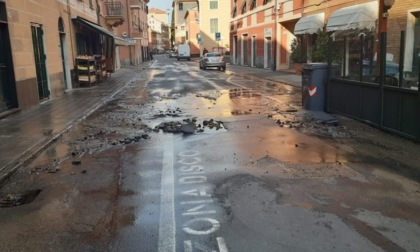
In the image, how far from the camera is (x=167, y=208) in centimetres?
492

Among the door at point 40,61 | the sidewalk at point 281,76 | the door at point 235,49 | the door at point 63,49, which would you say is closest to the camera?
the door at point 40,61

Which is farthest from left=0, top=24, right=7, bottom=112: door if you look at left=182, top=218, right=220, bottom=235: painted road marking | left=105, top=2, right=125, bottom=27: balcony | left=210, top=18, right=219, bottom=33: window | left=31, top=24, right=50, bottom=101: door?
left=210, top=18, right=219, bottom=33: window

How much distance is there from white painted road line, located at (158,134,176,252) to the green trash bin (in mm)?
5916

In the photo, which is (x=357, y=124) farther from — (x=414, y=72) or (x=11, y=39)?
(x=11, y=39)

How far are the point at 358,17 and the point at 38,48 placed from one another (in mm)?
12384

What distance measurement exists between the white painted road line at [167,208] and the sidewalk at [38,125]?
2.37m

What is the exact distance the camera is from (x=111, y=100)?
15977mm

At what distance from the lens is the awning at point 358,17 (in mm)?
16984

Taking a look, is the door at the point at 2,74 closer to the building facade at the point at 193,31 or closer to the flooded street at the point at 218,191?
the flooded street at the point at 218,191

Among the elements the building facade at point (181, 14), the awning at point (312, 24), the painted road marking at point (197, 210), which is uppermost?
the building facade at point (181, 14)

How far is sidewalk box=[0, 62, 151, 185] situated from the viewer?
7281 mm

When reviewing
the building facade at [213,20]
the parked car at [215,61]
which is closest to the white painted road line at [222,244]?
the parked car at [215,61]

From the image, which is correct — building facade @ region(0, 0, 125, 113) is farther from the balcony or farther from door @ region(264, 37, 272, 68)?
door @ region(264, 37, 272, 68)

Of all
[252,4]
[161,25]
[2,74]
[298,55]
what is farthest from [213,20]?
[161,25]
